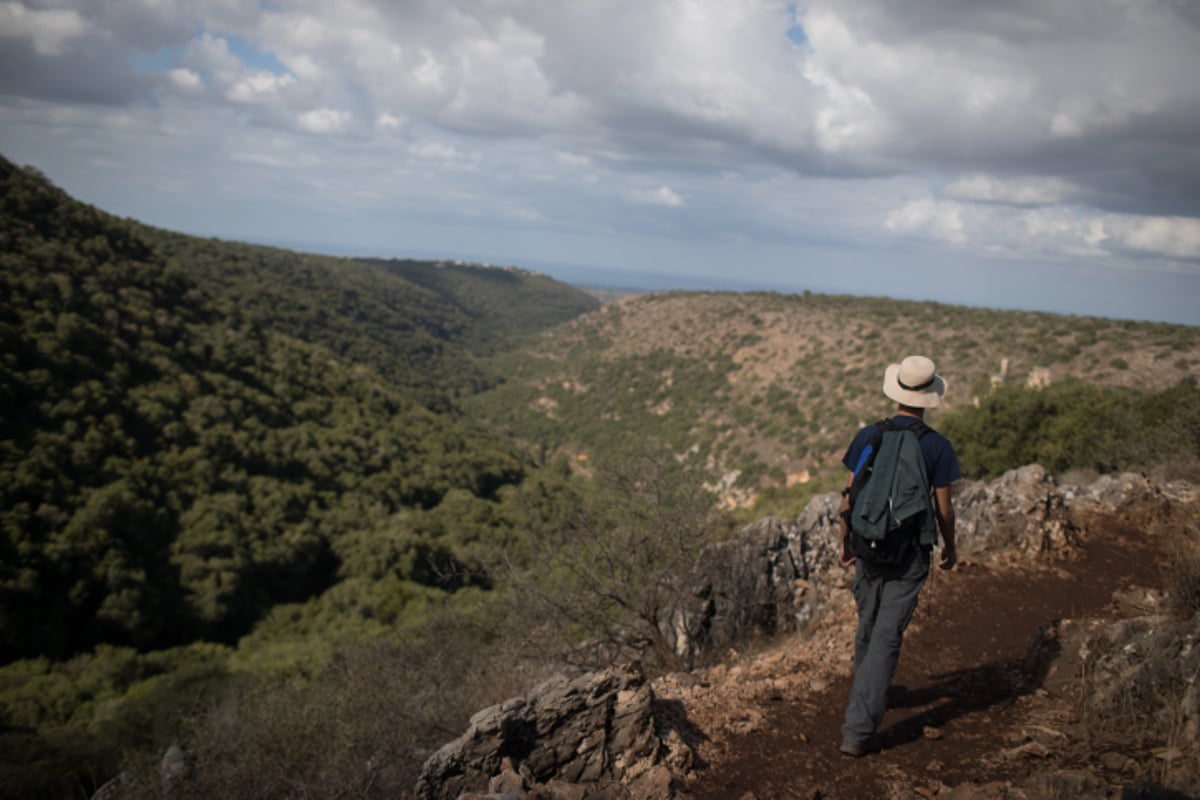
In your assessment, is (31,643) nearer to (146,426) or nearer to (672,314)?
(146,426)

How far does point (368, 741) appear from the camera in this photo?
7430mm

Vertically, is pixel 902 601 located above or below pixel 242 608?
above

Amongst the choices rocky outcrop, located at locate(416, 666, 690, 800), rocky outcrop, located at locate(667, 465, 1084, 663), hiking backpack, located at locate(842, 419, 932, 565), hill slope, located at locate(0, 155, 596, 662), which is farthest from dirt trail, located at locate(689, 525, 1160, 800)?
hill slope, located at locate(0, 155, 596, 662)

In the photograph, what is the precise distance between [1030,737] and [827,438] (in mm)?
29215

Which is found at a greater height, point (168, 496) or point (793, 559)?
point (793, 559)

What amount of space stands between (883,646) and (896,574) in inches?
15.5

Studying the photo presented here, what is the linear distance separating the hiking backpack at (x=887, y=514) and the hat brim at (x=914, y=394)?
0.12m

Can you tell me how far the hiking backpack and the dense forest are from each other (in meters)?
2.77

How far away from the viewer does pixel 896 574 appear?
328 centimetres

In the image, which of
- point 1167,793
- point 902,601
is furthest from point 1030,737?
point 1167,793

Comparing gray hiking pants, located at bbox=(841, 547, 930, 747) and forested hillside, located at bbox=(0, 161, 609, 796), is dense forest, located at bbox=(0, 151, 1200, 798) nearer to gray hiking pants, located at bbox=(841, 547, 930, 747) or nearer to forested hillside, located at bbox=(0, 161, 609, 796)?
forested hillside, located at bbox=(0, 161, 609, 796)

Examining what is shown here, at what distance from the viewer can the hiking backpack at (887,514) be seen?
315 cm

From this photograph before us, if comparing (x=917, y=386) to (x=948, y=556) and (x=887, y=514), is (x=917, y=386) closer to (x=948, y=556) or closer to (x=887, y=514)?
(x=887, y=514)

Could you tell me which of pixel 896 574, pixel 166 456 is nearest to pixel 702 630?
pixel 896 574
